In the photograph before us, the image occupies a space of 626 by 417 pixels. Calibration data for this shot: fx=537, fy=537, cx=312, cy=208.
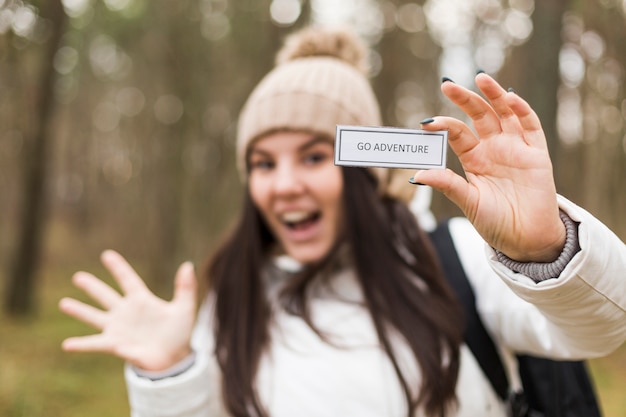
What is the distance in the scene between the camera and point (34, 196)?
24.1ft

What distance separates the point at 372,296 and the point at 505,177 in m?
0.84

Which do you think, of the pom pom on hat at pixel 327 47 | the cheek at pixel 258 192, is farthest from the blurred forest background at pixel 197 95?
the cheek at pixel 258 192

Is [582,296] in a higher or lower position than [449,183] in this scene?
lower

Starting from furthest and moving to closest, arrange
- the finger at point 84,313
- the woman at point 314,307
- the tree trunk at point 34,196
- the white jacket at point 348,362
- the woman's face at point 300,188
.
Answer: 1. the tree trunk at point 34,196
2. the woman's face at point 300,188
3. the finger at point 84,313
4. the woman at point 314,307
5. the white jacket at point 348,362

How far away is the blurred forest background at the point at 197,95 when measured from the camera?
335cm

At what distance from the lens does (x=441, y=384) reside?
1576 mm

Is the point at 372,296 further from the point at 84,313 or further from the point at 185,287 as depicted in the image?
the point at 84,313

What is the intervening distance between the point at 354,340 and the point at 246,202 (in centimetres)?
72

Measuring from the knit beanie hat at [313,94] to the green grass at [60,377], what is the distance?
12.9ft

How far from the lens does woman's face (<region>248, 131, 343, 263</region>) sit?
182cm

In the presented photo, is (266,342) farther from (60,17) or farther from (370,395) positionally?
(60,17)

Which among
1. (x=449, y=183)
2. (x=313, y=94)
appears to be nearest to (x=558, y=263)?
(x=449, y=183)

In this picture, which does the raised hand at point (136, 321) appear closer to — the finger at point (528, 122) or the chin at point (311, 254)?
the chin at point (311, 254)

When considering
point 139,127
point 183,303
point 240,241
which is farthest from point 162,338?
point 139,127
